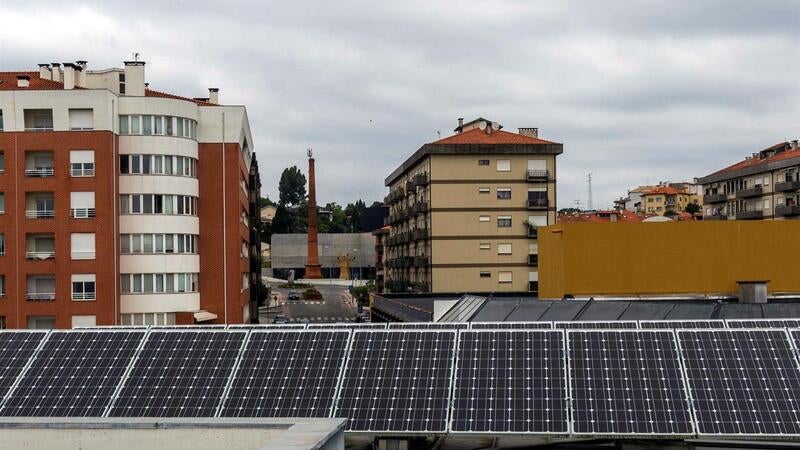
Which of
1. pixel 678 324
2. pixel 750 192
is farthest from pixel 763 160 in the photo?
pixel 678 324

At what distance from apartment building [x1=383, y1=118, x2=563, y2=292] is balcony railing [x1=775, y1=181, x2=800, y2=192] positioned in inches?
1398

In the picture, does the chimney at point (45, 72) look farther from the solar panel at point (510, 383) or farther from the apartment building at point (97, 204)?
the solar panel at point (510, 383)

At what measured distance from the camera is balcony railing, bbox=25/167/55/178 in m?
58.0

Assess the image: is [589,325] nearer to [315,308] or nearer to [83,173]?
[83,173]

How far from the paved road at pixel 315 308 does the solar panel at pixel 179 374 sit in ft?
247

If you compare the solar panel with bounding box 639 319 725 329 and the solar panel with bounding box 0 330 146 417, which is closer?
the solar panel with bounding box 0 330 146 417

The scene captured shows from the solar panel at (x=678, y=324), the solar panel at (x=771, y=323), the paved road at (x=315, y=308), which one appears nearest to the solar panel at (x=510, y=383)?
the solar panel at (x=678, y=324)

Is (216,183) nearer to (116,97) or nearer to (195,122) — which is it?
(195,122)

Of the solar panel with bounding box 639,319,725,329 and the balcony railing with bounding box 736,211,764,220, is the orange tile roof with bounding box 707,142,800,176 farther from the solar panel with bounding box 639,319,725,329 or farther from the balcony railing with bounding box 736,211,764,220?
the solar panel with bounding box 639,319,725,329

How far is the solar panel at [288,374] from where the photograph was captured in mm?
17219

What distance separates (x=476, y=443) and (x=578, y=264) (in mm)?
25232

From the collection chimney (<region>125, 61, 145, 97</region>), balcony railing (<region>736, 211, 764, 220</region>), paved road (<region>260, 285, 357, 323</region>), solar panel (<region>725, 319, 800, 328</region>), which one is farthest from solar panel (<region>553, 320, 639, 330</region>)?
balcony railing (<region>736, 211, 764, 220</region>)

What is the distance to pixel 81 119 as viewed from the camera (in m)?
57.8

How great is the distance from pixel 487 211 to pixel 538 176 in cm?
611
